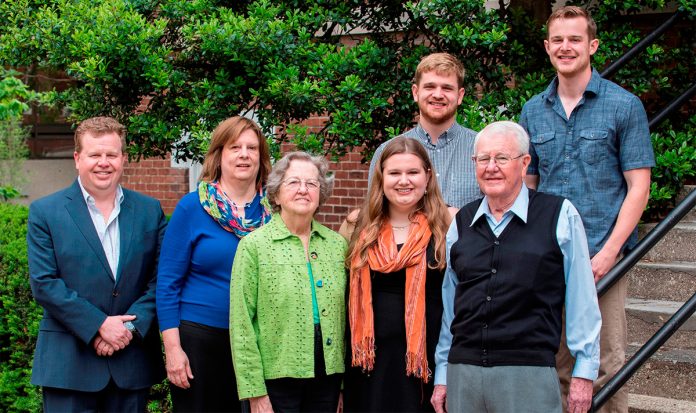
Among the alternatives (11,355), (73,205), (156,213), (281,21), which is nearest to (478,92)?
(281,21)

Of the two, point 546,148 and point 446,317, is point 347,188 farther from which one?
point 446,317

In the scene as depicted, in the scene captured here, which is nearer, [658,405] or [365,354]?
[365,354]

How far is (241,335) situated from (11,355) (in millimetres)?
3077

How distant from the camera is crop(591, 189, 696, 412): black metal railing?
3.48m

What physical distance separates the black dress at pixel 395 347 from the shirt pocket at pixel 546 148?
696 millimetres

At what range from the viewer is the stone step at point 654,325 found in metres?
4.92

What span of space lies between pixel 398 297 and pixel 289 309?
475 millimetres

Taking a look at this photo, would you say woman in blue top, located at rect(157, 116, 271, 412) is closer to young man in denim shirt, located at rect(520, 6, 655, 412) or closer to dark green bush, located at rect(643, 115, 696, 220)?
young man in denim shirt, located at rect(520, 6, 655, 412)

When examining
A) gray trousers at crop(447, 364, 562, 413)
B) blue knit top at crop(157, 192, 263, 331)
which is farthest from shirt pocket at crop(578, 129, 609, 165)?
blue knit top at crop(157, 192, 263, 331)

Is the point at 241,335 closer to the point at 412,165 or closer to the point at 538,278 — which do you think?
the point at 412,165

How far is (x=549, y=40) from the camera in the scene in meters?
3.86

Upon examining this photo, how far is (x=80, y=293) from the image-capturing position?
386 centimetres

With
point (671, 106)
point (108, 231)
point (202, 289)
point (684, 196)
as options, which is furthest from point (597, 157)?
point (684, 196)

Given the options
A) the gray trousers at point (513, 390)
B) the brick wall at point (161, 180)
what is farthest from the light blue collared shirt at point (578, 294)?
the brick wall at point (161, 180)
